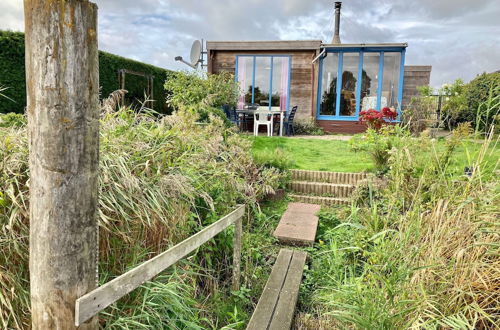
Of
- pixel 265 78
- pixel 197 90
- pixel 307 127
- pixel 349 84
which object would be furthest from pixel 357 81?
pixel 197 90

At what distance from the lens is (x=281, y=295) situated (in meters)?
2.71

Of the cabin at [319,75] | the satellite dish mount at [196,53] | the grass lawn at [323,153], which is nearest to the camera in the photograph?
the grass lawn at [323,153]

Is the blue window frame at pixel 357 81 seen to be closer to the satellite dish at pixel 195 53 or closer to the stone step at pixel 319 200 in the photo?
the satellite dish at pixel 195 53

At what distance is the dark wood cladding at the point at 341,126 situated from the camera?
12.2 metres

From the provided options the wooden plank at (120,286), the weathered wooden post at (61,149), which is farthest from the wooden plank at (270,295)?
the weathered wooden post at (61,149)

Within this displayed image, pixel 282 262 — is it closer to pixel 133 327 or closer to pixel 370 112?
pixel 133 327

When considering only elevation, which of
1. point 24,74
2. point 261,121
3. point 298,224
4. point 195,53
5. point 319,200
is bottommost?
point 298,224

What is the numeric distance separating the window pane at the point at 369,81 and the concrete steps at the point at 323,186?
7417mm

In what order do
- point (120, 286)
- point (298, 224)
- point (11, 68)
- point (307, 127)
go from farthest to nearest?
1. point (307, 127)
2. point (11, 68)
3. point (298, 224)
4. point (120, 286)

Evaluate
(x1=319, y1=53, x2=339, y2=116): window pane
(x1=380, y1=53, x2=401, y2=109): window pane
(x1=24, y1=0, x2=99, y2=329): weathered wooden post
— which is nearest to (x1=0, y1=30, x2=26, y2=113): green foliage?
(x1=24, y1=0, x2=99, y2=329): weathered wooden post

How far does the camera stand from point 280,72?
12.9 metres

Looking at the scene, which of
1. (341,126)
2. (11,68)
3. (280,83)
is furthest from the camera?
(280,83)

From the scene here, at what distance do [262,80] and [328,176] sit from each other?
819cm

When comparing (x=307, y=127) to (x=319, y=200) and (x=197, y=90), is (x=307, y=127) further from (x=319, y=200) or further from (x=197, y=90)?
(x=319, y=200)
